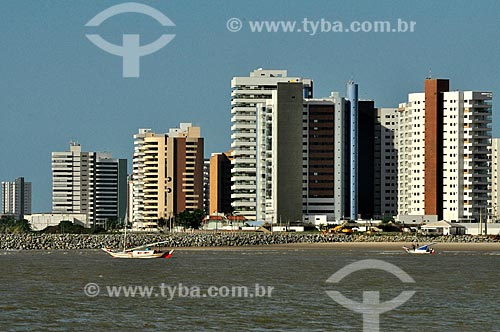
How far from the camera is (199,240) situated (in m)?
172

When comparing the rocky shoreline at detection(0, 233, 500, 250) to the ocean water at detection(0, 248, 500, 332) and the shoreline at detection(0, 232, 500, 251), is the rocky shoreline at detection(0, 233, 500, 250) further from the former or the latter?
the ocean water at detection(0, 248, 500, 332)

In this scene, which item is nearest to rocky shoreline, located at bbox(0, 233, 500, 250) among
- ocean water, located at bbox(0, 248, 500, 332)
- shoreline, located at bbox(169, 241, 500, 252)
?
shoreline, located at bbox(169, 241, 500, 252)

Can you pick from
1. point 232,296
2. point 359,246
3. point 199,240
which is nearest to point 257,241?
point 199,240

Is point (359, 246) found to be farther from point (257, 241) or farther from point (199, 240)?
point (199, 240)

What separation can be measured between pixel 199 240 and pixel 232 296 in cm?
10095

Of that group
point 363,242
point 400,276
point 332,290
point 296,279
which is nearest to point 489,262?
point 400,276

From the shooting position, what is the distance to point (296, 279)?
86688mm

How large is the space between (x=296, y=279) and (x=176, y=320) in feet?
99.3

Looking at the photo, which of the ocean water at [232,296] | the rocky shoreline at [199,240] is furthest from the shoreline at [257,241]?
the ocean water at [232,296]

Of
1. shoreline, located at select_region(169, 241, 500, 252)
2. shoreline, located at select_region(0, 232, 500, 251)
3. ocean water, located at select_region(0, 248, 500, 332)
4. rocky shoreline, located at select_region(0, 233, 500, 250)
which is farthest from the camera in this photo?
rocky shoreline, located at select_region(0, 233, 500, 250)

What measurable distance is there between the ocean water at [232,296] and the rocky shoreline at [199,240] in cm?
4803

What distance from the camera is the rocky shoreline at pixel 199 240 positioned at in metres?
164

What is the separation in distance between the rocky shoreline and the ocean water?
4803 cm

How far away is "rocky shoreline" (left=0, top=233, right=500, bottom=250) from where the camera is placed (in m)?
164
